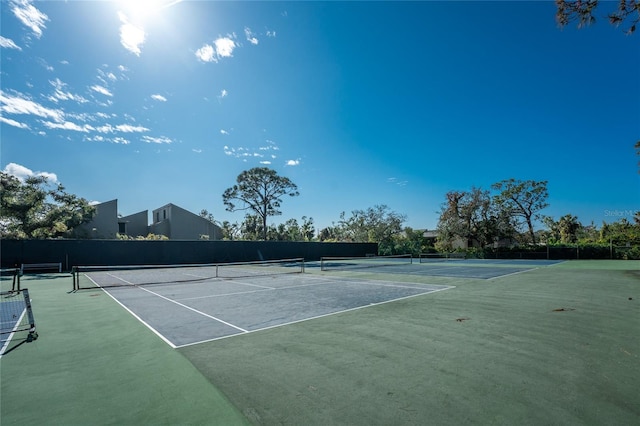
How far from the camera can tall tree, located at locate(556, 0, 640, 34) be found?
552 centimetres

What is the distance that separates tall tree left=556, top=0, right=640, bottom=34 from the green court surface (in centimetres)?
548

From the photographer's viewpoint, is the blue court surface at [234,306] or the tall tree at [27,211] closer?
the blue court surface at [234,306]

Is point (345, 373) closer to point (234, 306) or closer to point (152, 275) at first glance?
point (234, 306)

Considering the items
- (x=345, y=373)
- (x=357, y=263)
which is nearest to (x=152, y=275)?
(x=357, y=263)

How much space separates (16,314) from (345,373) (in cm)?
812

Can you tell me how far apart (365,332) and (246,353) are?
82.2 inches

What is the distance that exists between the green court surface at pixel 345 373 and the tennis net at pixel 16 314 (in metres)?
0.30

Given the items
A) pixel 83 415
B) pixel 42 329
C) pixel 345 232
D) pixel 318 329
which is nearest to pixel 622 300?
pixel 318 329

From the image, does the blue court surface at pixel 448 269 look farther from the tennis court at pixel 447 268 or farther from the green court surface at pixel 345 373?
the green court surface at pixel 345 373

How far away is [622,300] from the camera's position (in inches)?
315

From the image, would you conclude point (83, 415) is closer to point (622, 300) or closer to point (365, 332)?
point (365, 332)

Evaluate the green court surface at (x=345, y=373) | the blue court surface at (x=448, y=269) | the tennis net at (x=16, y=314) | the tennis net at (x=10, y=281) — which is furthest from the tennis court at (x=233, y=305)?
the blue court surface at (x=448, y=269)

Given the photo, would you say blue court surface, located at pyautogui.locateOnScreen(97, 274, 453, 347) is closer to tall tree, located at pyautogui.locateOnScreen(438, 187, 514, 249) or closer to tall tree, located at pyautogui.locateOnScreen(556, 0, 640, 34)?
tall tree, located at pyautogui.locateOnScreen(556, 0, 640, 34)

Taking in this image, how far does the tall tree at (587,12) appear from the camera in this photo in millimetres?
5516
